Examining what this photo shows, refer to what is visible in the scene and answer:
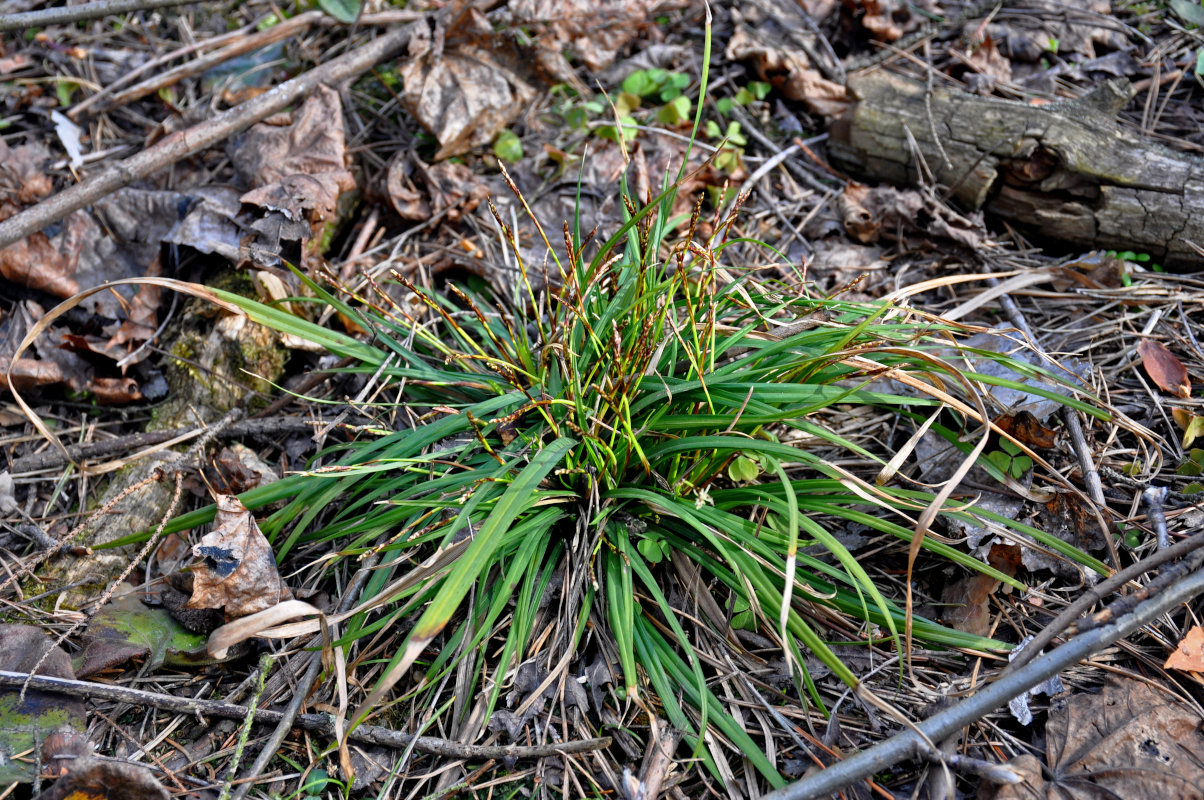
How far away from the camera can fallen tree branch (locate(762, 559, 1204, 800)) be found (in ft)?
4.42

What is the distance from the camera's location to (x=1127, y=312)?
230 centimetres

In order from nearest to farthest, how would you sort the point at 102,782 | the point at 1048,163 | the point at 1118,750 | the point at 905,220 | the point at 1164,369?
the point at 102,782 < the point at 1118,750 < the point at 1164,369 < the point at 1048,163 < the point at 905,220

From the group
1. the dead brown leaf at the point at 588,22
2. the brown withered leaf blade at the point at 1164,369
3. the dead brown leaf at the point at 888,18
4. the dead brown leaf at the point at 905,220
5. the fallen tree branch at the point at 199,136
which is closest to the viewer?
the brown withered leaf blade at the point at 1164,369

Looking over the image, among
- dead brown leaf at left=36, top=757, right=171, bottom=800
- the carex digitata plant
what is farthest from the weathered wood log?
dead brown leaf at left=36, top=757, right=171, bottom=800

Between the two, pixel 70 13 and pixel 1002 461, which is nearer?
pixel 1002 461

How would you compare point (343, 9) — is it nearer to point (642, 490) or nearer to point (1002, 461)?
point (642, 490)

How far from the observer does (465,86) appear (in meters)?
2.84

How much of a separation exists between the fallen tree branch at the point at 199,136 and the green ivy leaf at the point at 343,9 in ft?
0.46

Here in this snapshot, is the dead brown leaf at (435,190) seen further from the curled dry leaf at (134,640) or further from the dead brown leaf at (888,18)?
the dead brown leaf at (888,18)

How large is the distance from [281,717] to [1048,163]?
9.67 feet

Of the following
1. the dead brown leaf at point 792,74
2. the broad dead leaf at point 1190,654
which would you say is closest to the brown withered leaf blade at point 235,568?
the broad dead leaf at point 1190,654

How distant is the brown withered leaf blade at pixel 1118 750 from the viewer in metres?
1.42

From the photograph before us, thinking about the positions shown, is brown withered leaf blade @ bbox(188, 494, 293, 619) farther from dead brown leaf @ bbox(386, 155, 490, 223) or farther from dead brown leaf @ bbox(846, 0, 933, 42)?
dead brown leaf @ bbox(846, 0, 933, 42)

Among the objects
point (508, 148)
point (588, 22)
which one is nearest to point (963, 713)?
point (508, 148)
